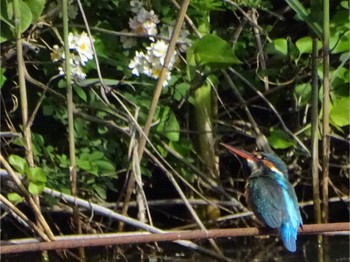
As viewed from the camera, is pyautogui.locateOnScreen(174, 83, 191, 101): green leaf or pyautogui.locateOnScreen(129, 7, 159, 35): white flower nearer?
pyautogui.locateOnScreen(129, 7, 159, 35): white flower

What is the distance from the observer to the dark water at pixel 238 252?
384 cm

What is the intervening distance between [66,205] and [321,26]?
3.50 ft

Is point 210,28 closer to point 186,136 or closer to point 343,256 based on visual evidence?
point 186,136

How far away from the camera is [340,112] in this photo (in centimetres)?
362

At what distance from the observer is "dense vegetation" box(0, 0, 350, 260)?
3434mm

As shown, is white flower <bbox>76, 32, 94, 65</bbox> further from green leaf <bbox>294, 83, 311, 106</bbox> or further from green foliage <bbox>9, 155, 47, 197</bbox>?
green leaf <bbox>294, 83, 311, 106</bbox>

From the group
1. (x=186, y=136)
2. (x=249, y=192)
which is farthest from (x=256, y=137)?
(x=249, y=192)

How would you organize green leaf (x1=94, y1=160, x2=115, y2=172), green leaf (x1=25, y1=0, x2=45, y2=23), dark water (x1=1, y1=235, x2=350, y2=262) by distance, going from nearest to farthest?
1. green leaf (x1=25, y1=0, x2=45, y2=23)
2. green leaf (x1=94, y1=160, x2=115, y2=172)
3. dark water (x1=1, y1=235, x2=350, y2=262)

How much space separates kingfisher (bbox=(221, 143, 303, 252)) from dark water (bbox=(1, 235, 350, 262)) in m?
0.50

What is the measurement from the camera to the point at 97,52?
11.7 feet

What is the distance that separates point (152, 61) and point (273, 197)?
1.97 feet

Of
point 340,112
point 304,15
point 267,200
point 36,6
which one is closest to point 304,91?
point 340,112

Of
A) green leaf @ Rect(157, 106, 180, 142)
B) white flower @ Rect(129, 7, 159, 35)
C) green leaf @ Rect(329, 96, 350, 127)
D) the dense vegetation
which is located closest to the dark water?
the dense vegetation

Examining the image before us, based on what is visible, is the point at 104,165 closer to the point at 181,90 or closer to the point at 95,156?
the point at 95,156
